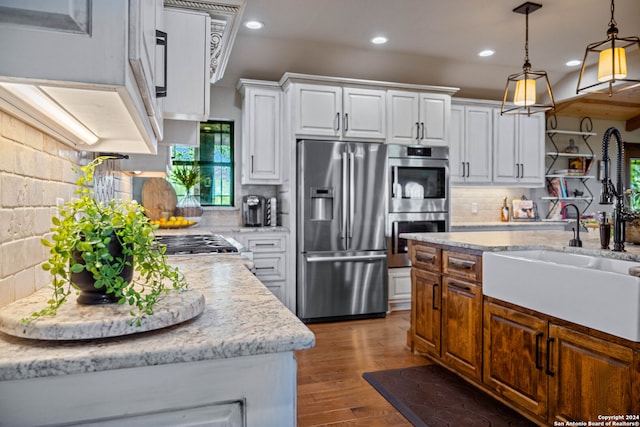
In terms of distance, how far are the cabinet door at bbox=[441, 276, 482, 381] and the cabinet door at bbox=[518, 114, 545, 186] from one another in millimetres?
3314

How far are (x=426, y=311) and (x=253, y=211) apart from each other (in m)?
2.29

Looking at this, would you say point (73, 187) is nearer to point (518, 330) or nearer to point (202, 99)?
point (202, 99)

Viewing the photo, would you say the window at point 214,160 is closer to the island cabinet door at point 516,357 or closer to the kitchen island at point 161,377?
the island cabinet door at point 516,357

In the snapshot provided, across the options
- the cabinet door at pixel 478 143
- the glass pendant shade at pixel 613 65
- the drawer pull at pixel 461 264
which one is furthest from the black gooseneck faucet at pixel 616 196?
the cabinet door at pixel 478 143

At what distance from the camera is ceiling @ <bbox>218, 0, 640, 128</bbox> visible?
376 cm

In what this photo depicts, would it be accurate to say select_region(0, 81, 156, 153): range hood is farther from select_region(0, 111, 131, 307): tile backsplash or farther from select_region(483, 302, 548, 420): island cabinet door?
select_region(483, 302, 548, 420): island cabinet door

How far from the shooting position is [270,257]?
14.8 ft

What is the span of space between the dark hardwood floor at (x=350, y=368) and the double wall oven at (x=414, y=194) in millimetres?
885

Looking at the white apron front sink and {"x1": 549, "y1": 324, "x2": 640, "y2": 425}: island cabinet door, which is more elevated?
the white apron front sink

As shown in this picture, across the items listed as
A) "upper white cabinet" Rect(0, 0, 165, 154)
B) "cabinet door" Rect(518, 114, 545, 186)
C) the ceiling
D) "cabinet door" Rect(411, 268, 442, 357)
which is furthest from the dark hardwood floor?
the ceiling

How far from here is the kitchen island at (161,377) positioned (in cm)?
76

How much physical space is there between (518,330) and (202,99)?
194 cm

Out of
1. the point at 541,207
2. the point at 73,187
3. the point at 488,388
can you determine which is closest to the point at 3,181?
the point at 73,187

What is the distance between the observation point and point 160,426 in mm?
828
